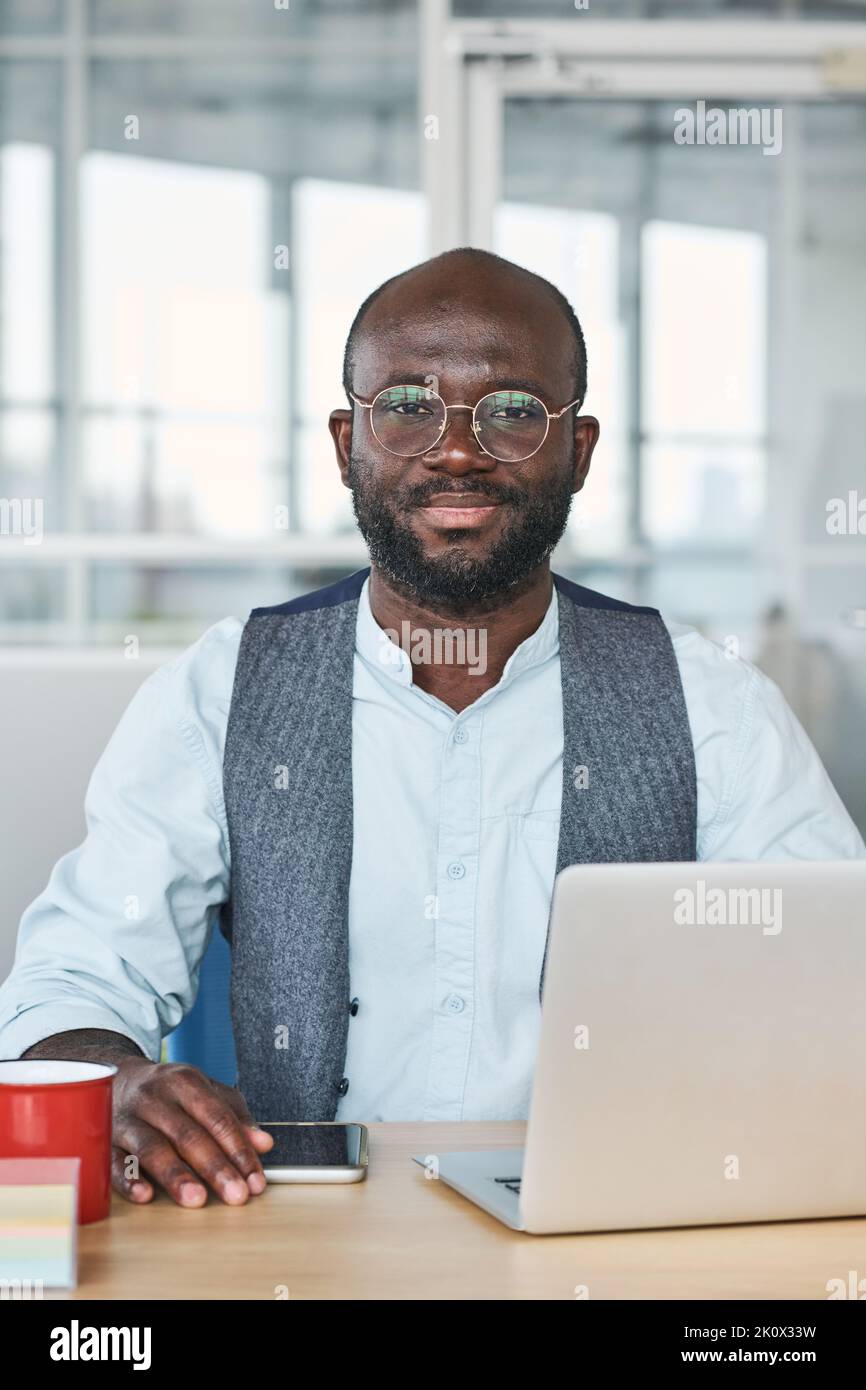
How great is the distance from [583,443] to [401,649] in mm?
329

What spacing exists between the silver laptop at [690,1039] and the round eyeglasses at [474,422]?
845 mm

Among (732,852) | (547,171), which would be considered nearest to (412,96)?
(547,171)

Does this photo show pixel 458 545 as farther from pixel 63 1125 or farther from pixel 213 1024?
pixel 63 1125

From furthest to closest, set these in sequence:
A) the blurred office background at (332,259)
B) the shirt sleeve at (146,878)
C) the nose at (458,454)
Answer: the blurred office background at (332,259), the nose at (458,454), the shirt sleeve at (146,878)

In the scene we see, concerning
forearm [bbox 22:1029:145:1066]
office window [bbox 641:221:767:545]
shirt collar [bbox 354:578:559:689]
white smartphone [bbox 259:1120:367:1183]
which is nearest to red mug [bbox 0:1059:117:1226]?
white smartphone [bbox 259:1120:367:1183]

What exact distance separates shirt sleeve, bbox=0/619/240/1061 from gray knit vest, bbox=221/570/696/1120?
0.09 ft

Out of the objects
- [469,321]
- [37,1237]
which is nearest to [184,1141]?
[37,1237]

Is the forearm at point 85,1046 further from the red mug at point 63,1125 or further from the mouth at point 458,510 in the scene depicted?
the mouth at point 458,510

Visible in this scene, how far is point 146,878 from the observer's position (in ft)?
4.98

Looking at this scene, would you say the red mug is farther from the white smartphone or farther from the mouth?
the mouth

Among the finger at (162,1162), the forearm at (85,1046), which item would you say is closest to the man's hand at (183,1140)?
the finger at (162,1162)

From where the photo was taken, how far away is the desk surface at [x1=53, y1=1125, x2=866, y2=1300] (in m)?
0.85

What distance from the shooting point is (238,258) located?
10.6 feet

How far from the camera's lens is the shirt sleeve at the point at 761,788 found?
1.62 m
